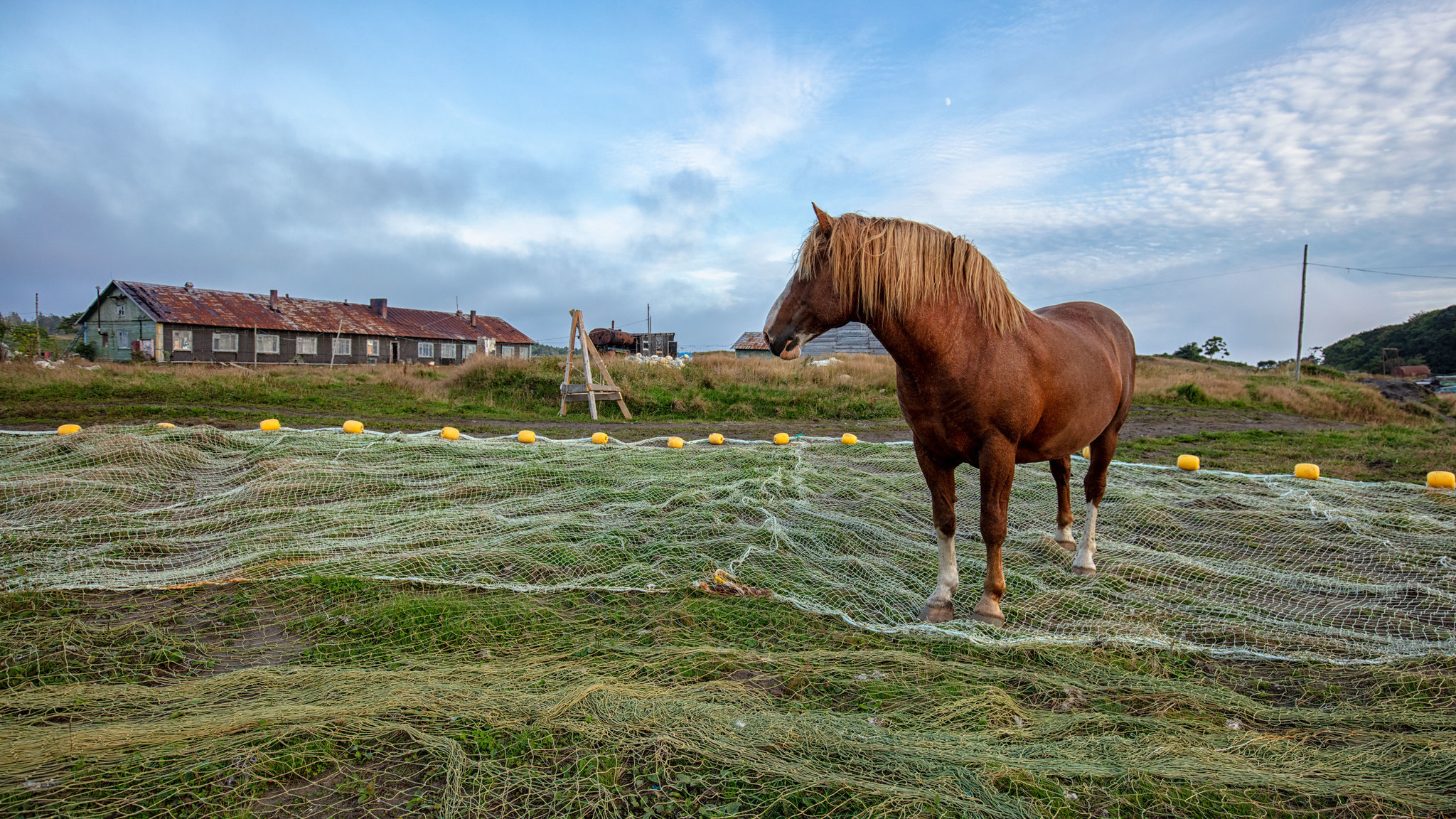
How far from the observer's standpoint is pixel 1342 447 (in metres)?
11.5

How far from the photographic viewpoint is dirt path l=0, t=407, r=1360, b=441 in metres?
12.0

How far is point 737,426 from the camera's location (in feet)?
46.0

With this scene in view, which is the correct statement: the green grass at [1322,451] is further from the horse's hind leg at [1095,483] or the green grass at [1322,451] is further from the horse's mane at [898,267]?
the horse's mane at [898,267]

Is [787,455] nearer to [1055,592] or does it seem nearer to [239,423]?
[1055,592]

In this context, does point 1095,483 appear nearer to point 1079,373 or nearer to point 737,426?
point 1079,373

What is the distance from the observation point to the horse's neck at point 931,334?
3.64m

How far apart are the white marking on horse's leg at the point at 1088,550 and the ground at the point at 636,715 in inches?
51.9

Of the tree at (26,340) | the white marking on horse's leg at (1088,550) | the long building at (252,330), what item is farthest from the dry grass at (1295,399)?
the tree at (26,340)

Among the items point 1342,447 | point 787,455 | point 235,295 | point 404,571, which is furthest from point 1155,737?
point 235,295

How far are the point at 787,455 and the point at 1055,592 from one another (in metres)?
4.30

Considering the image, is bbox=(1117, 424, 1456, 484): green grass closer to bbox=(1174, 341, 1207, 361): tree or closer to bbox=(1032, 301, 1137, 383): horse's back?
bbox=(1032, 301, 1137, 383): horse's back

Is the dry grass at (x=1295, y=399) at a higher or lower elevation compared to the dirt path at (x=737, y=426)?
higher

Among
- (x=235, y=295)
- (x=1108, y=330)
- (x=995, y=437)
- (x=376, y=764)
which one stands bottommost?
(x=376, y=764)

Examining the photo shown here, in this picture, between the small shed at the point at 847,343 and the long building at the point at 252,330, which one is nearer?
the long building at the point at 252,330
